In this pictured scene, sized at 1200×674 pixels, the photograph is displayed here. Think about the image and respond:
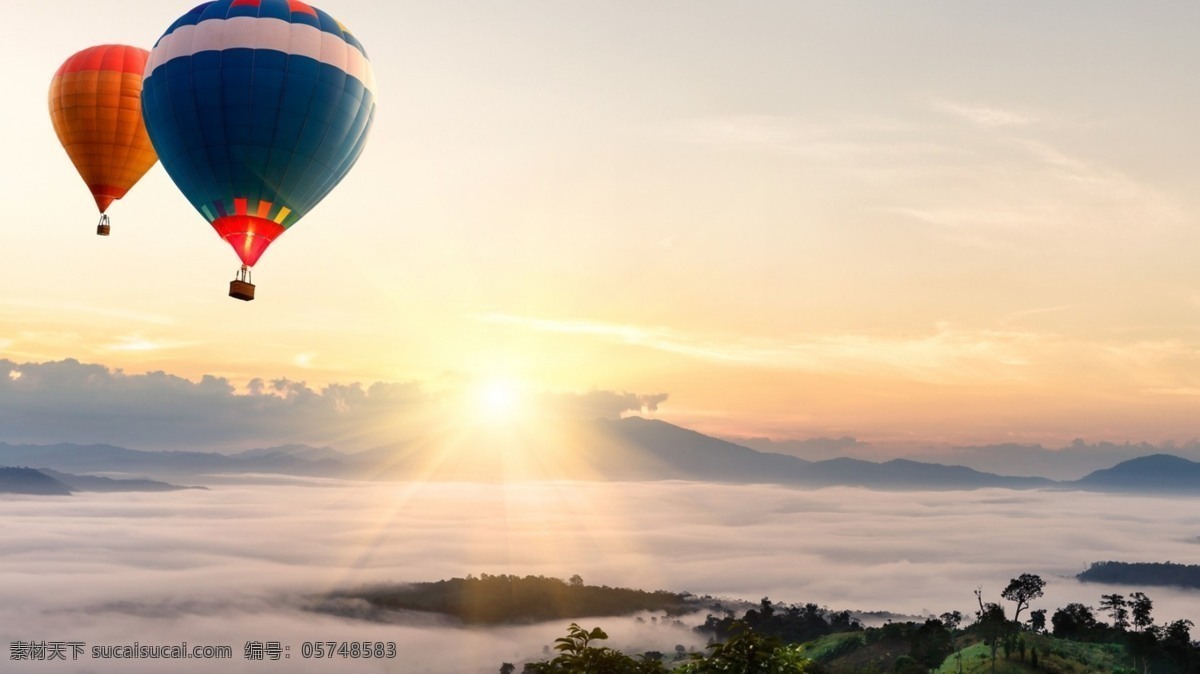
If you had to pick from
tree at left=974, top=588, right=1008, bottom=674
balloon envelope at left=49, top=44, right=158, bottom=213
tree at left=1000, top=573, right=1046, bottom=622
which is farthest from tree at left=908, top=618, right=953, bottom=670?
balloon envelope at left=49, top=44, right=158, bottom=213

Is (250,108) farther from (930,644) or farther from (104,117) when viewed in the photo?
(930,644)

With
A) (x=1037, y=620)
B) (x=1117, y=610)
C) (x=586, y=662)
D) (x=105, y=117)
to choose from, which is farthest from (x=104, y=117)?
(x=1117, y=610)

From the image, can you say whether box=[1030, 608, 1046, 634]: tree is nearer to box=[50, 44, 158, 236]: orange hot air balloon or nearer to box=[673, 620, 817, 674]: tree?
box=[50, 44, 158, 236]: orange hot air balloon

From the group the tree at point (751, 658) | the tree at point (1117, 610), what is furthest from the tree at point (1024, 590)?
the tree at point (751, 658)

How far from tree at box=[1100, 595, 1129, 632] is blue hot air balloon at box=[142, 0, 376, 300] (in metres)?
156

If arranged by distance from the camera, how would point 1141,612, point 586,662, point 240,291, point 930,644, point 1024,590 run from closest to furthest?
point 586,662 < point 240,291 < point 1141,612 < point 930,644 < point 1024,590

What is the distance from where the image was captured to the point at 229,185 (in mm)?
50594

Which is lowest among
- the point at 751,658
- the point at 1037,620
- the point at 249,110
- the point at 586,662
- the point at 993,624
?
the point at 1037,620

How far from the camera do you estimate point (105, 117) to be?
6594cm

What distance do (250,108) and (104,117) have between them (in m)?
22.3

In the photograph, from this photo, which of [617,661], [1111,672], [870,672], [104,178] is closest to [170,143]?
[104,178]

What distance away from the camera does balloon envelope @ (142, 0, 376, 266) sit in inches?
1975

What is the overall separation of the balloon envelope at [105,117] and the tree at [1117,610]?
15902 cm

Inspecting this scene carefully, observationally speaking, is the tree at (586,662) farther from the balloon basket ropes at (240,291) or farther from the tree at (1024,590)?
the tree at (1024,590)
